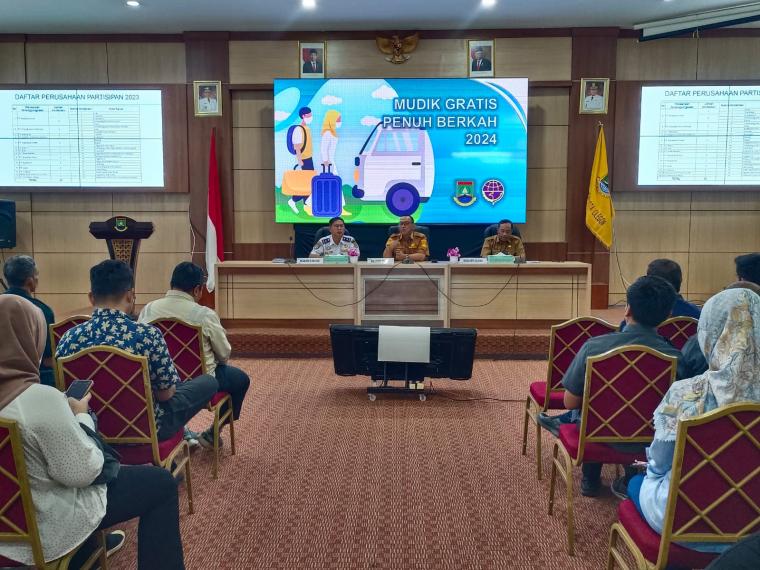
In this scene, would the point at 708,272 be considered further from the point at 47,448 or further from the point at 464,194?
the point at 47,448

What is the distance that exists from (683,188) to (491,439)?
4893 millimetres

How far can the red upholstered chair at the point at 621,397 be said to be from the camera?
206 centimetres

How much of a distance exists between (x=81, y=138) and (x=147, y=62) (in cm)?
117

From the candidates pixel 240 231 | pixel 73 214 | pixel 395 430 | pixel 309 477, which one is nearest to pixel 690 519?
pixel 309 477

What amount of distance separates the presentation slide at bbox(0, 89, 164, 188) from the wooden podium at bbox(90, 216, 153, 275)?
113 cm

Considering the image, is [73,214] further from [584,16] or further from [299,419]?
[584,16]

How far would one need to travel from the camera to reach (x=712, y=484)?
1.41 m

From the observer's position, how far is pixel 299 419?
370cm

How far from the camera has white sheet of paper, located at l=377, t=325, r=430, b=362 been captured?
12.5 feet

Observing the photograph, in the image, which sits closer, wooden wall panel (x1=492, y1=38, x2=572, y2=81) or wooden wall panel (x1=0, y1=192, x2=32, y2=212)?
wooden wall panel (x1=492, y1=38, x2=572, y2=81)

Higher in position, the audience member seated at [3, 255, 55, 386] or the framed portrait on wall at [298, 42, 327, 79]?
the framed portrait on wall at [298, 42, 327, 79]

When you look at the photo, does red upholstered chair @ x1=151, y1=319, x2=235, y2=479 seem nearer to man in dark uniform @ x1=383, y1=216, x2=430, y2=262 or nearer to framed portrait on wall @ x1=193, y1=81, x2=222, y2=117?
man in dark uniform @ x1=383, y1=216, x2=430, y2=262

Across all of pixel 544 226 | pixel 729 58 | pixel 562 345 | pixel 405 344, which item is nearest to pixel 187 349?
pixel 405 344

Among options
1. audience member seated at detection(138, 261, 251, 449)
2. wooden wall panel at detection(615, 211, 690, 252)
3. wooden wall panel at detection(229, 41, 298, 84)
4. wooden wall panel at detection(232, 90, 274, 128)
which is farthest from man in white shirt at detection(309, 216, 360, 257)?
wooden wall panel at detection(615, 211, 690, 252)
